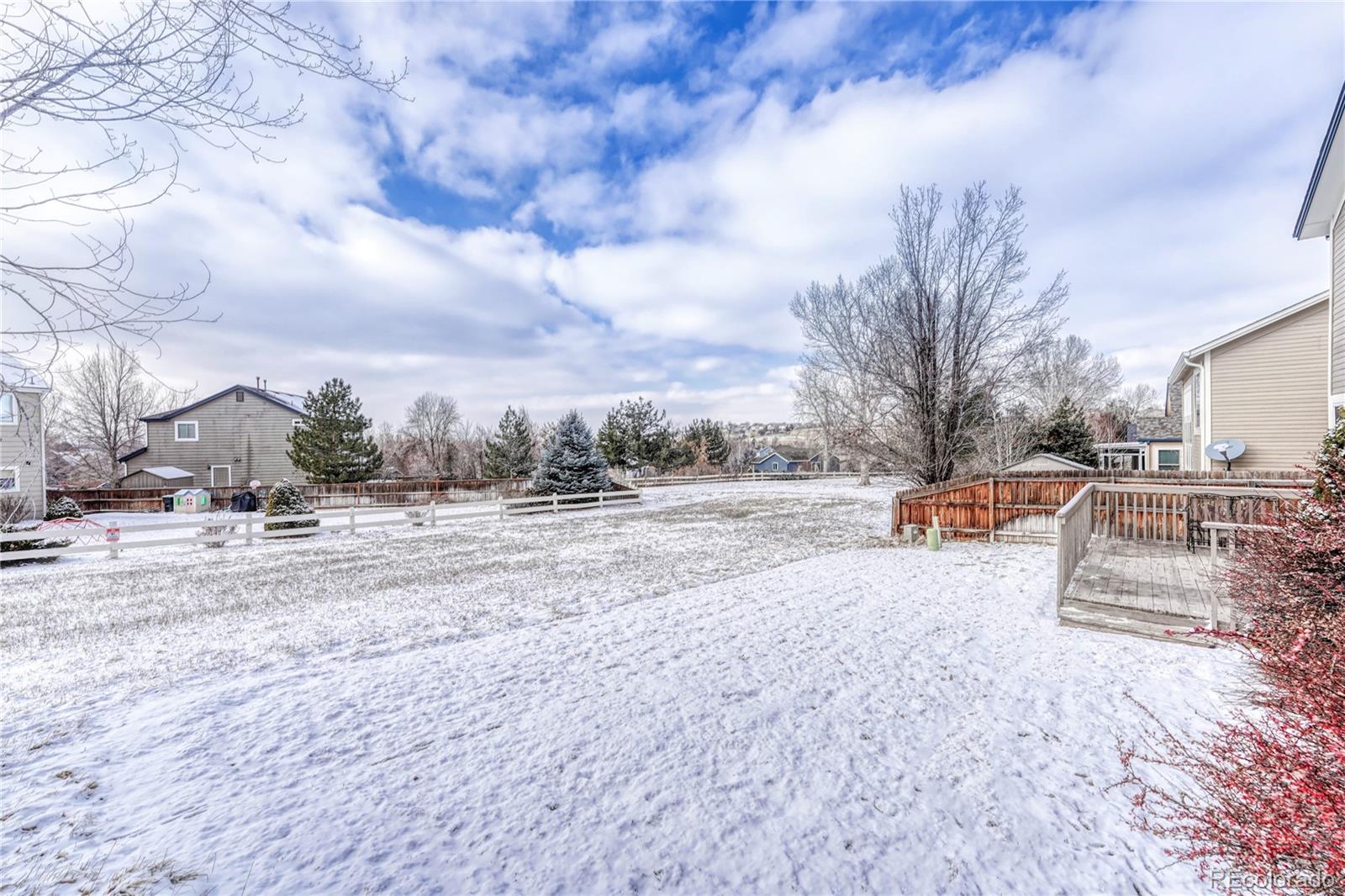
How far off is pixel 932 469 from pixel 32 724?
605 inches

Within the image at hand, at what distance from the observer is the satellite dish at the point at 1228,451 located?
11312mm

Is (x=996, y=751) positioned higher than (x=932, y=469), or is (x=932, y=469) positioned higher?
(x=932, y=469)

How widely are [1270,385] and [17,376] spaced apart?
18.4m

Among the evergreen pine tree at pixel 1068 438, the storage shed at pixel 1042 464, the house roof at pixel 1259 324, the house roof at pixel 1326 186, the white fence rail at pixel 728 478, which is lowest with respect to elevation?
the white fence rail at pixel 728 478

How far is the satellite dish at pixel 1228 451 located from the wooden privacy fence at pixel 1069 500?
1343mm

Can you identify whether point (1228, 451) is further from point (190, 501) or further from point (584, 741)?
point (190, 501)

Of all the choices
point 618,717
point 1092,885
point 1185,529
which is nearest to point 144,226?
point 618,717

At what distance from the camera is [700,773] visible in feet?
9.98

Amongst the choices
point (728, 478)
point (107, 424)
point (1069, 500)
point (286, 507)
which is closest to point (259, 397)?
point (107, 424)

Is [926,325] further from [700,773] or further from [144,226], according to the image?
[144,226]

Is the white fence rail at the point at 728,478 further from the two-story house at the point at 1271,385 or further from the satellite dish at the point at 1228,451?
the two-story house at the point at 1271,385

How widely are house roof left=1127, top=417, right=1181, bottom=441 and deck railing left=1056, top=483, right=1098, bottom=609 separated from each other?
1891cm

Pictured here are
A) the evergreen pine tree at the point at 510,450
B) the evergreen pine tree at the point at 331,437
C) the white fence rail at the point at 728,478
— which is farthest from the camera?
the white fence rail at the point at 728,478

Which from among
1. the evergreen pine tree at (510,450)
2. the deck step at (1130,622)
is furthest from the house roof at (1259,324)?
the evergreen pine tree at (510,450)
